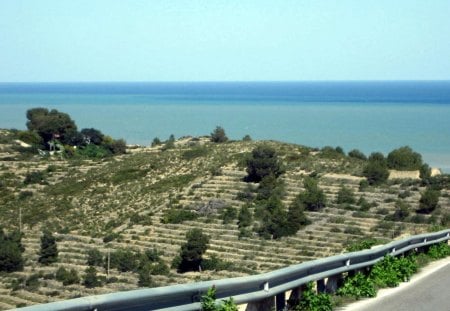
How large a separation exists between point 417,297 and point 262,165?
4318 centimetres

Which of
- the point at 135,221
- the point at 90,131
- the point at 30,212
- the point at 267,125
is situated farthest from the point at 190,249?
the point at 267,125

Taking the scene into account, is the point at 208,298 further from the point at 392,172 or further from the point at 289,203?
the point at 392,172

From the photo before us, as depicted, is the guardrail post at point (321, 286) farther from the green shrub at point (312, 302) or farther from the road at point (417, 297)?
the green shrub at point (312, 302)

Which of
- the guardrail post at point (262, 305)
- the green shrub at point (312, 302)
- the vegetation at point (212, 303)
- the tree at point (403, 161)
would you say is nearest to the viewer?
the vegetation at point (212, 303)

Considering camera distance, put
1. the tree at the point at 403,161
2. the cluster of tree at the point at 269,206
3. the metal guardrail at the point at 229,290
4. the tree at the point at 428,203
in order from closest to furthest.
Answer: the metal guardrail at the point at 229,290 < the cluster of tree at the point at 269,206 < the tree at the point at 428,203 < the tree at the point at 403,161

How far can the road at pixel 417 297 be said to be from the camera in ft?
32.2

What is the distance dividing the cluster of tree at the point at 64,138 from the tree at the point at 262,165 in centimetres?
2617

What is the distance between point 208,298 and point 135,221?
4105 centimetres

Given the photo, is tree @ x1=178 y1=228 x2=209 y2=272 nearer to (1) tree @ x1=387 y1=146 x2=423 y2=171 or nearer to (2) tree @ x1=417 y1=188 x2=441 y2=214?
(2) tree @ x1=417 y1=188 x2=441 y2=214

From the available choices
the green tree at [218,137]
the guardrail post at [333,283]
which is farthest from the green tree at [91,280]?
the green tree at [218,137]

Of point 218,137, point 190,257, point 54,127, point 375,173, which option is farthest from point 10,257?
point 54,127

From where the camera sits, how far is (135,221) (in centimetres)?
4831

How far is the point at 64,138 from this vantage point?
8294 cm

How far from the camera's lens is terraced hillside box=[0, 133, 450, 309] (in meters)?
33.4
